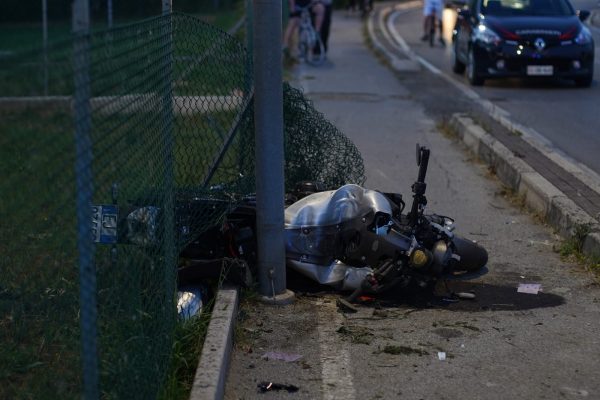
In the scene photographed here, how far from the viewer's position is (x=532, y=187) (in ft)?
28.1

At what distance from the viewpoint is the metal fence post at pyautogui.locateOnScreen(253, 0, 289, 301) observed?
236 inches

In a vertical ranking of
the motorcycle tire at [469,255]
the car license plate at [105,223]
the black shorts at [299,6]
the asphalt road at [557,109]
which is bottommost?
the asphalt road at [557,109]

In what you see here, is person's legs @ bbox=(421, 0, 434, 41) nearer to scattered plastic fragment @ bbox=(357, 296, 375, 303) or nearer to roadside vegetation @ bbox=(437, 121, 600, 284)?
roadside vegetation @ bbox=(437, 121, 600, 284)

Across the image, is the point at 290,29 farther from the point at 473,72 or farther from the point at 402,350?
the point at 402,350

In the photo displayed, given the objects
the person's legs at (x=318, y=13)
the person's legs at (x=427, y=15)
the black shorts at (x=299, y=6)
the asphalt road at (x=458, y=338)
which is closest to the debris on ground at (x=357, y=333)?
the asphalt road at (x=458, y=338)

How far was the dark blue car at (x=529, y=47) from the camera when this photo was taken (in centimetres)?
1647

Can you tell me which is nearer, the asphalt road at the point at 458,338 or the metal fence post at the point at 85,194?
the metal fence post at the point at 85,194

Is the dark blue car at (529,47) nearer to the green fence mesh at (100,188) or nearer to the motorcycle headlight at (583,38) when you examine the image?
the motorcycle headlight at (583,38)

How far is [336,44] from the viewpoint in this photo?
25.4 meters

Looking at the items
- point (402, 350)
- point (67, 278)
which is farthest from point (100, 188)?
point (67, 278)

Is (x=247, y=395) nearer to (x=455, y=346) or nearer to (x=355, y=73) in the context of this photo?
(x=455, y=346)

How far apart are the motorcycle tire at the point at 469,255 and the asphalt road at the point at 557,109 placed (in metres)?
3.88

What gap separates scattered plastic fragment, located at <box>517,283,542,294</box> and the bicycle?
556 inches

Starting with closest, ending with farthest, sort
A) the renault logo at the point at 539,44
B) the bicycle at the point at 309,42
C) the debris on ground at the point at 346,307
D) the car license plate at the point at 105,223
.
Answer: the car license plate at the point at 105,223, the debris on ground at the point at 346,307, the renault logo at the point at 539,44, the bicycle at the point at 309,42
